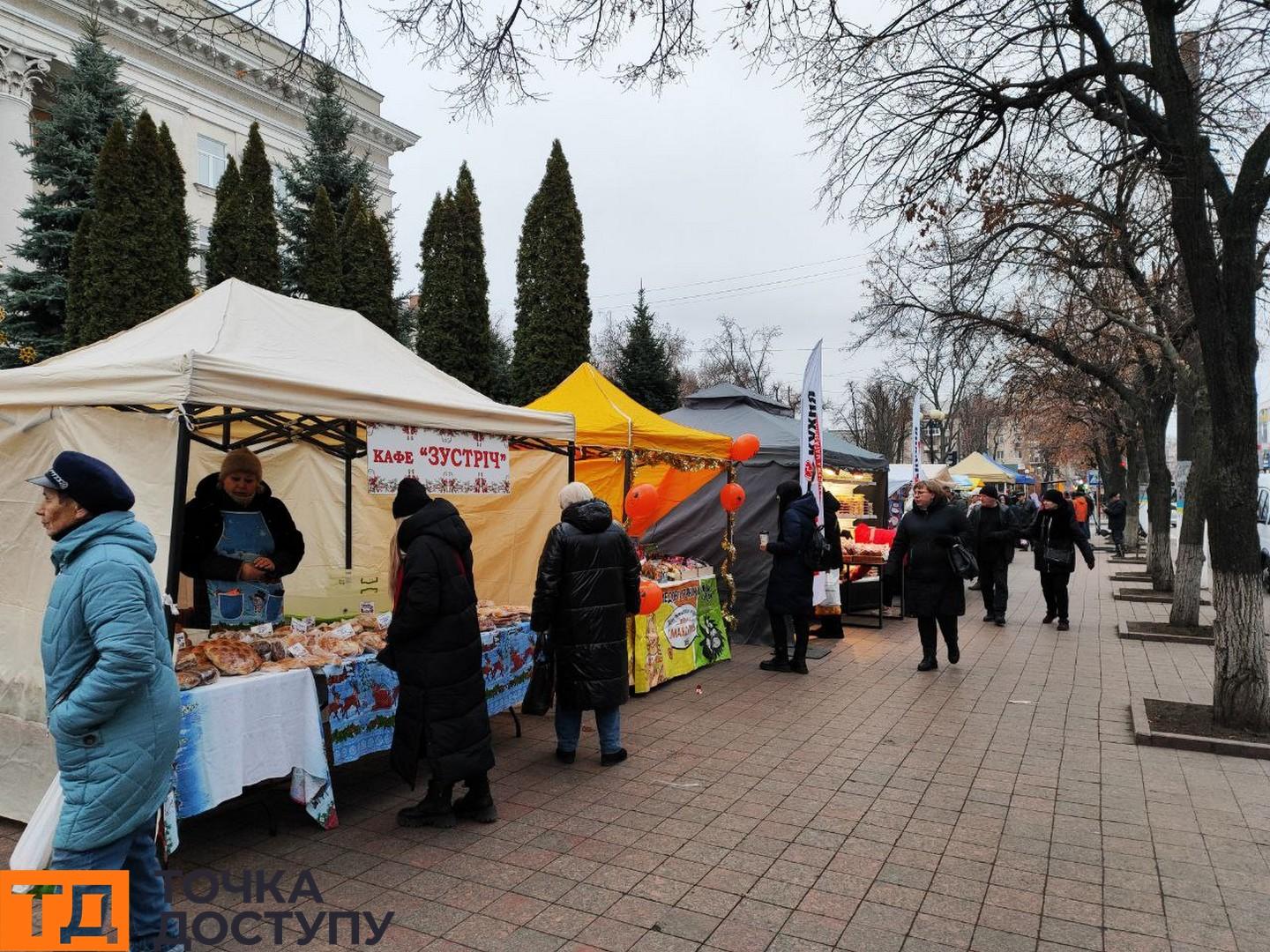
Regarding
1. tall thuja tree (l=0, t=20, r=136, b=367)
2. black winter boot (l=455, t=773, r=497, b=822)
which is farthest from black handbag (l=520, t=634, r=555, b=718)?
tall thuja tree (l=0, t=20, r=136, b=367)

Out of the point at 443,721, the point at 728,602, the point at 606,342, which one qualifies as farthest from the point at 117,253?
the point at 606,342

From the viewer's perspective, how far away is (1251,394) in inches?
238

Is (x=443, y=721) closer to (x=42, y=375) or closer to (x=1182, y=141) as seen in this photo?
(x=42, y=375)

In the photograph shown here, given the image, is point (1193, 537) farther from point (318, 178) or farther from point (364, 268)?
point (318, 178)

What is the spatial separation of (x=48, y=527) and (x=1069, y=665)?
910 centimetres

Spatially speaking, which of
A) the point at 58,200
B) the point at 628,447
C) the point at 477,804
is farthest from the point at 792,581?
the point at 58,200

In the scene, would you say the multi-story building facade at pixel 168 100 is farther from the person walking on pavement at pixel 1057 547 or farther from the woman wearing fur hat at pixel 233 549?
the person walking on pavement at pixel 1057 547

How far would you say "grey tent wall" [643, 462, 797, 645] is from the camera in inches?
388

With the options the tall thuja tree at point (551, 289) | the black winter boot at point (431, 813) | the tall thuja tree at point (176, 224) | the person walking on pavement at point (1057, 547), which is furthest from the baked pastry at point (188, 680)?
the tall thuja tree at point (551, 289)

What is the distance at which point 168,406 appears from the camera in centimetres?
409

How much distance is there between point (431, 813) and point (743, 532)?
6.46 metres

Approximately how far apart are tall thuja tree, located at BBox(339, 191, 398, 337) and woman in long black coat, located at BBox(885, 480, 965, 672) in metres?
13.8

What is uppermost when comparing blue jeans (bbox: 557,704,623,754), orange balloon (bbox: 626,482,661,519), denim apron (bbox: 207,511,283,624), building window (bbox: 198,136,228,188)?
building window (bbox: 198,136,228,188)

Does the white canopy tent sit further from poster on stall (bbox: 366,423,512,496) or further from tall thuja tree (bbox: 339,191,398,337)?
tall thuja tree (bbox: 339,191,398,337)
